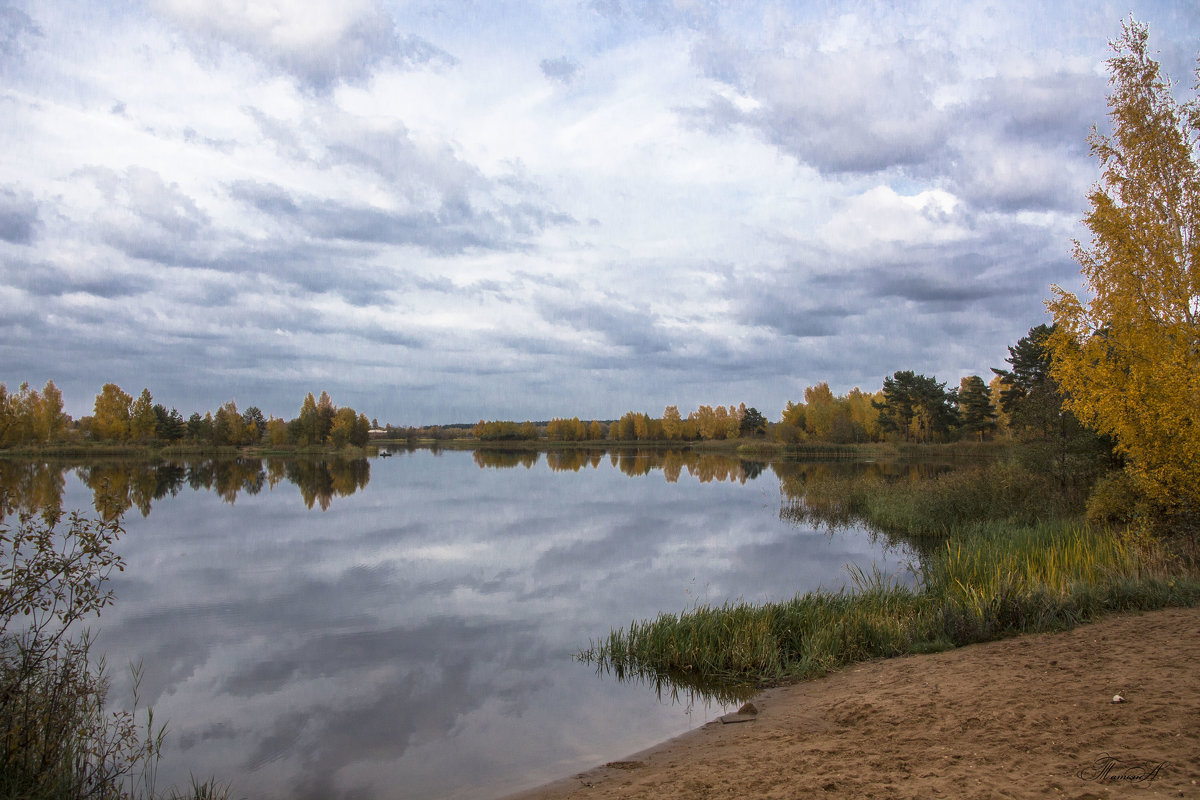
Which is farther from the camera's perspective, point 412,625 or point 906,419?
point 906,419

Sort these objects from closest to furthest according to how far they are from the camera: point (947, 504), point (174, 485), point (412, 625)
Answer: point (412, 625), point (947, 504), point (174, 485)

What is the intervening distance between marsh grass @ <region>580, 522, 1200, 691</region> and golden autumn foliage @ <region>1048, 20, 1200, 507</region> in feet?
6.90

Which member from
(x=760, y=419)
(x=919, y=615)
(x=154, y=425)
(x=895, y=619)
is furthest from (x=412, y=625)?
(x=760, y=419)

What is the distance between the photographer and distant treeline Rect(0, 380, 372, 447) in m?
84.1

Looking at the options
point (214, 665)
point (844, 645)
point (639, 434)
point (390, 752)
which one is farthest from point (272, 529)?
point (639, 434)

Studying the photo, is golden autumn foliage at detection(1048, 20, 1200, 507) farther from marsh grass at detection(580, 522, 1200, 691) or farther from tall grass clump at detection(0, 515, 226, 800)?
tall grass clump at detection(0, 515, 226, 800)

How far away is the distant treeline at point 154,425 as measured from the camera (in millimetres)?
84062

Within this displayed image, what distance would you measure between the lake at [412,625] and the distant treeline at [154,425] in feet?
213

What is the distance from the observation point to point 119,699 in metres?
10.2

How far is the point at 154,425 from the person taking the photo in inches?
3713

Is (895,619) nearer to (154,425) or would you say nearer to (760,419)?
(154,425)

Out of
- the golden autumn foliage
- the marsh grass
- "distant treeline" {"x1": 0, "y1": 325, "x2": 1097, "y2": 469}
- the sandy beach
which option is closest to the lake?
the marsh grass

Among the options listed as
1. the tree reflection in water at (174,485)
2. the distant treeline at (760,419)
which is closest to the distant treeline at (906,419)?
the distant treeline at (760,419)

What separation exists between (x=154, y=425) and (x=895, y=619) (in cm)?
10721
